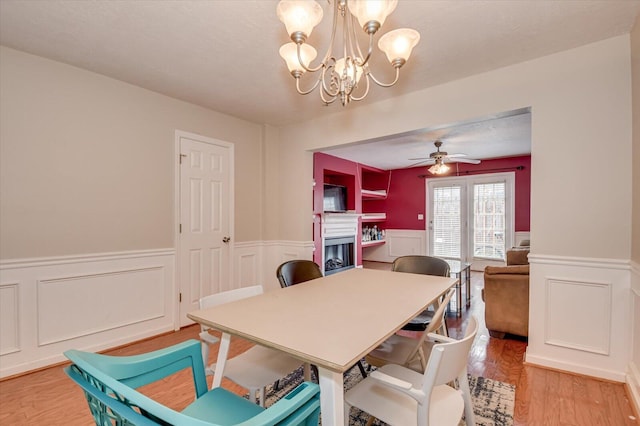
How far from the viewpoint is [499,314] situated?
119 inches

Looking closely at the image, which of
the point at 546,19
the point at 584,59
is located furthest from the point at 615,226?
the point at 546,19

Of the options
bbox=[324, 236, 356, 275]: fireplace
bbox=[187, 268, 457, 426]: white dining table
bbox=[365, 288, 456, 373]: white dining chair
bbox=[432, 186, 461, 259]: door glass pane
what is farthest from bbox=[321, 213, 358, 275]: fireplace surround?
bbox=[365, 288, 456, 373]: white dining chair

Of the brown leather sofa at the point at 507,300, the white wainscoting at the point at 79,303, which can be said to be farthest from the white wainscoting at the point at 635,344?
the white wainscoting at the point at 79,303

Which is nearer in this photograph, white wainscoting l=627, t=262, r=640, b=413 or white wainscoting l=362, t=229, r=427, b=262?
white wainscoting l=627, t=262, r=640, b=413

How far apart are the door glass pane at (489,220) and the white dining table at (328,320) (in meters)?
5.10

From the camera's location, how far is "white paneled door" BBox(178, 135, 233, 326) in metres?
3.39

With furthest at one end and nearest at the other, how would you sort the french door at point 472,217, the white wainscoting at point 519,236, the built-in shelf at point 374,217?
the built-in shelf at point 374,217 < the french door at point 472,217 < the white wainscoting at point 519,236

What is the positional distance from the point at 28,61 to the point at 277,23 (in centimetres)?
206

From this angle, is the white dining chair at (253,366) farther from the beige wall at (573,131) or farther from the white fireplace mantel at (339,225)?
the white fireplace mantel at (339,225)

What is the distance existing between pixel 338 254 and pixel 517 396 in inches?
166

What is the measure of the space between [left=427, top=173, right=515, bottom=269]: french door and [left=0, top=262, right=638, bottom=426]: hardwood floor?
4254 millimetres

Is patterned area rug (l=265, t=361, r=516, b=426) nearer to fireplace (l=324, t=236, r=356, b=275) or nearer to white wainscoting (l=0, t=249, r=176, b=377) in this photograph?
white wainscoting (l=0, t=249, r=176, b=377)

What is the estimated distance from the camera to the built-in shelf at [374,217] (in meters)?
7.17

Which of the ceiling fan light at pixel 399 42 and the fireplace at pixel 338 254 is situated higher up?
the ceiling fan light at pixel 399 42
